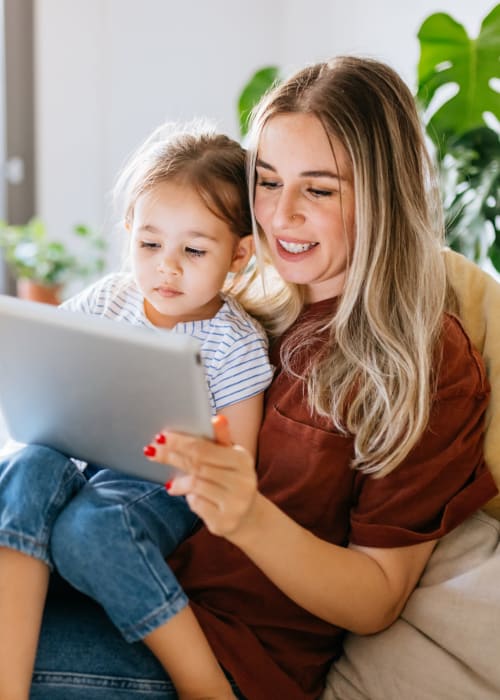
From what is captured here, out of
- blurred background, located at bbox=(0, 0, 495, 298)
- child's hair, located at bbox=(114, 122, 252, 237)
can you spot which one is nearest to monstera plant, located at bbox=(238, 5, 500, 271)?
child's hair, located at bbox=(114, 122, 252, 237)

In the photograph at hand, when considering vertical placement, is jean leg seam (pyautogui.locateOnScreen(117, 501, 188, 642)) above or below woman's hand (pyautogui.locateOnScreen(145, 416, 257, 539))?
below

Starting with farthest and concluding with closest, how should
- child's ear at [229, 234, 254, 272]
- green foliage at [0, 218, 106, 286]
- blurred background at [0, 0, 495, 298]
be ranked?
blurred background at [0, 0, 495, 298] < green foliage at [0, 218, 106, 286] < child's ear at [229, 234, 254, 272]

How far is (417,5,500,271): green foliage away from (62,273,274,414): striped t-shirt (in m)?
0.83

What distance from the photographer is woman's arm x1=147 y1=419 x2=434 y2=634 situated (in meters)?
0.94

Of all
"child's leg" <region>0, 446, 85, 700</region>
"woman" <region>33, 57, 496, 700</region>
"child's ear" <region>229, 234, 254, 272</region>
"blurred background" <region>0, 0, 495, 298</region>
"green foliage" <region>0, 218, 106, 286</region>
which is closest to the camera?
"child's leg" <region>0, 446, 85, 700</region>

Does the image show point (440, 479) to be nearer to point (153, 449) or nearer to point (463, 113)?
point (153, 449)

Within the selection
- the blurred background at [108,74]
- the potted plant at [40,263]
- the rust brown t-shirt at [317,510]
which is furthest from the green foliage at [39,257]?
the rust brown t-shirt at [317,510]

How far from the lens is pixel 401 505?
1166mm

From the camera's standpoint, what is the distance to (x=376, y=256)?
49.4 inches

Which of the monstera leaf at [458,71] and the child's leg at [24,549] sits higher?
the monstera leaf at [458,71]

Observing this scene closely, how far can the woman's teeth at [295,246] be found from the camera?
1.31 meters

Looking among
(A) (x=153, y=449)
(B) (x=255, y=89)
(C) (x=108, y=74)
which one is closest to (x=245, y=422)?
(A) (x=153, y=449)

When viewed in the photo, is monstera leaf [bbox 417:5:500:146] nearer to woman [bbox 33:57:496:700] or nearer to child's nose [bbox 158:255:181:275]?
woman [bbox 33:57:496:700]

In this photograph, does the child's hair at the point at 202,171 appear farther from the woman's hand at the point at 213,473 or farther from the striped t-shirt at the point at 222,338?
the woman's hand at the point at 213,473
